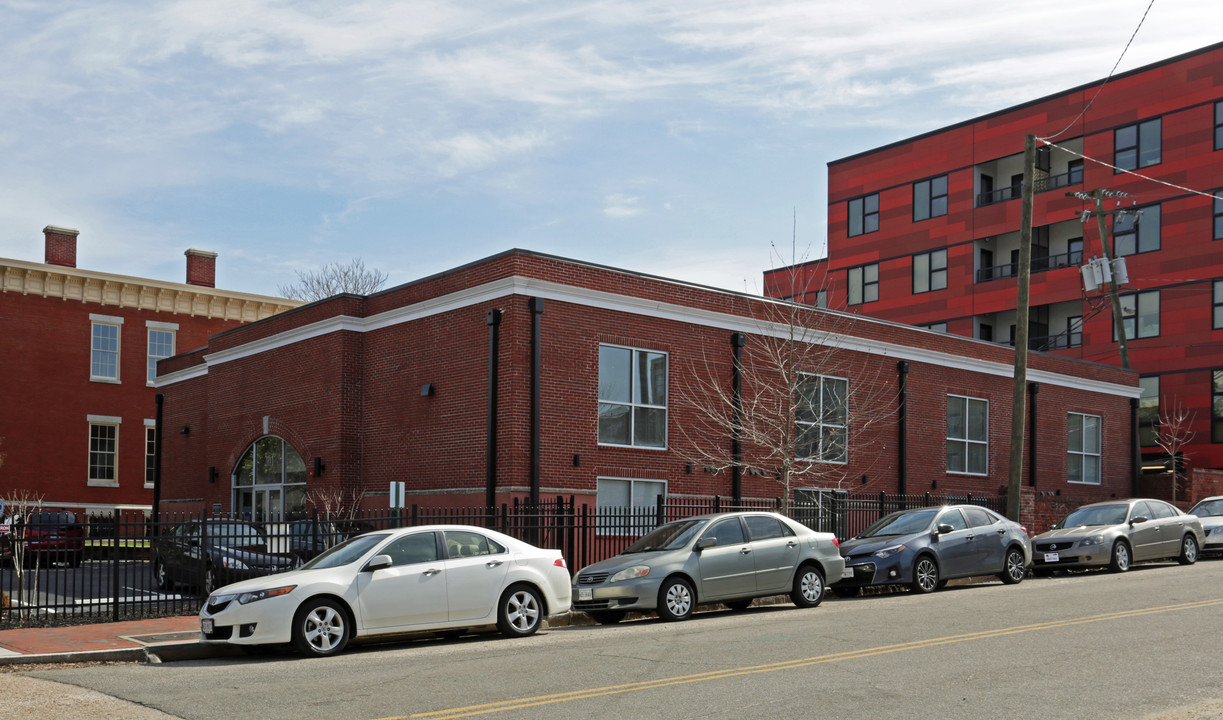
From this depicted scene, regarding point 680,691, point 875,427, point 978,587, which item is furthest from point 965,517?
point 680,691

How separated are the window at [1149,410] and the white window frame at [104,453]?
39.0m

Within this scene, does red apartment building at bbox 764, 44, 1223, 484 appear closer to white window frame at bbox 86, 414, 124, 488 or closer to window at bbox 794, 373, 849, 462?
window at bbox 794, 373, 849, 462

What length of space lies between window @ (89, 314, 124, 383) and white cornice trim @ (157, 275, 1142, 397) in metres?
12.2

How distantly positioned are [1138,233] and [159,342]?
3865cm

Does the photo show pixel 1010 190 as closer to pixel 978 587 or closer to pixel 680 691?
pixel 978 587

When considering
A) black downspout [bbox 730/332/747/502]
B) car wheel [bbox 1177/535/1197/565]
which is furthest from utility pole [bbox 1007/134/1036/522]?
black downspout [bbox 730/332/747/502]

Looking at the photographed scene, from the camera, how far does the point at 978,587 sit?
65.2 feet

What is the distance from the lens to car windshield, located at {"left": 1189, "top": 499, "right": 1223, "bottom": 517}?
26.2 metres

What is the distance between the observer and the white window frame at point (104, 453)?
4281 cm

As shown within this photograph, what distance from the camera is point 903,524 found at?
19.5 metres

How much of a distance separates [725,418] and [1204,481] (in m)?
19.8

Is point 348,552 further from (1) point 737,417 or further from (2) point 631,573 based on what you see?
(1) point 737,417

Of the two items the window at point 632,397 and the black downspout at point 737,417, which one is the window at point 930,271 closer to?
the black downspout at point 737,417

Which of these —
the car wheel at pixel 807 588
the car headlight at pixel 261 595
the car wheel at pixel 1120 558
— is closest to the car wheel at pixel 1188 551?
the car wheel at pixel 1120 558
